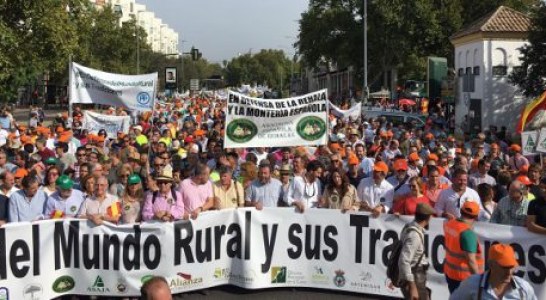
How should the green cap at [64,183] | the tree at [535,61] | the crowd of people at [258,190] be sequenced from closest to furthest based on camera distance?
the crowd of people at [258,190], the green cap at [64,183], the tree at [535,61]

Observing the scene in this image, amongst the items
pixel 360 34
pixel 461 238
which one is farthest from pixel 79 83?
pixel 360 34

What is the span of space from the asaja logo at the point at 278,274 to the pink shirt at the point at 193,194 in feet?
3.95

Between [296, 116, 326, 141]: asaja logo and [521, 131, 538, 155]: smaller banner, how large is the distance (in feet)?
10.6

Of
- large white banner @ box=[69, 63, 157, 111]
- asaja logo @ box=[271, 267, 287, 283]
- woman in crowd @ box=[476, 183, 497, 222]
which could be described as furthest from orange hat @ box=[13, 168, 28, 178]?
woman in crowd @ box=[476, 183, 497, 222]

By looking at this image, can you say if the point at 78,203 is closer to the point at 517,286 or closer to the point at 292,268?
the point at 292,268

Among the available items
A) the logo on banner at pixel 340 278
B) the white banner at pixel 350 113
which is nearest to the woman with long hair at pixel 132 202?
the logo on banner at pixel 340 278

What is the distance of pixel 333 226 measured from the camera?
8695 millimetres

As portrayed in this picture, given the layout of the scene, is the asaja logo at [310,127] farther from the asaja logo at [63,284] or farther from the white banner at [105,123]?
the white banner at [105,123]

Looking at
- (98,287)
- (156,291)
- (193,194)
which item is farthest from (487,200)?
(156,291)

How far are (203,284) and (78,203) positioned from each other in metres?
1.75

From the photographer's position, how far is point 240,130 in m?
11.3

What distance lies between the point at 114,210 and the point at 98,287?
0.88 m

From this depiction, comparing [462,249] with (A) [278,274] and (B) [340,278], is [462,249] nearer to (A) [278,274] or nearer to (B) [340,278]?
(B) [340,278]

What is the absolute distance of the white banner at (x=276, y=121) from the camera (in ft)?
37.3
